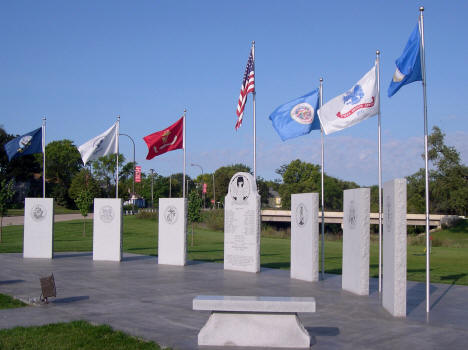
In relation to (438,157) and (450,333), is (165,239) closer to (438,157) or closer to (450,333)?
(450,333)

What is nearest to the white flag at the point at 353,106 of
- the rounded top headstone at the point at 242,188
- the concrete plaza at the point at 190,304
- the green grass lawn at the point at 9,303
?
the rounded top headstone at the point at 242,188

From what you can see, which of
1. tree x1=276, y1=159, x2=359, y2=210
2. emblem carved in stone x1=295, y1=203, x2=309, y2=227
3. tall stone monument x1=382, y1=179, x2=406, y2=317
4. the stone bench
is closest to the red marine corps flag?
emblem carved in stone x1=295, y1=203, x2=309, y2=227

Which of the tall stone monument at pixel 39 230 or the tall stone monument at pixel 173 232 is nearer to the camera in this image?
the tall stone monument at pixel 173 232

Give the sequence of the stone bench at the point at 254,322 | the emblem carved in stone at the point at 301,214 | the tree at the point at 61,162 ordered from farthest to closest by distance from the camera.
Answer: the tree at the point at 61,162 < the emblem carved in stone at the point at 301,214 < the stone bench at the point at 254,322

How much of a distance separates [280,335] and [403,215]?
3959mm

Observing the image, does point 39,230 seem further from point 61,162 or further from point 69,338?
point 61,162

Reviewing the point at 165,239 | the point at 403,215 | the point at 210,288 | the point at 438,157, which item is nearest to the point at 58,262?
the point at 165,239

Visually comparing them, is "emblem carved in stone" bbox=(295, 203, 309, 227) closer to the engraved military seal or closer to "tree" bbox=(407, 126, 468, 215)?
the engraved military seal

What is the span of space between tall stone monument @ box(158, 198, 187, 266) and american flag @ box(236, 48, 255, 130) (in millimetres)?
4245

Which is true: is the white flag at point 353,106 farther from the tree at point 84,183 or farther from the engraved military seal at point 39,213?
the tree at point 84,183

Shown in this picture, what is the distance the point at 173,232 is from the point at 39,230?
20.0 ft

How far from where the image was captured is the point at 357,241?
1354 cm

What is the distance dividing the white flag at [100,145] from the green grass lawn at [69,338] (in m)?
12.4

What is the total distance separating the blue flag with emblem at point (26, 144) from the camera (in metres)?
22.2
